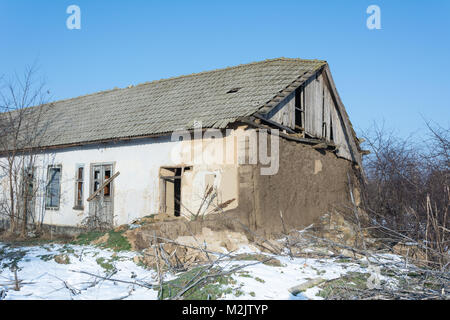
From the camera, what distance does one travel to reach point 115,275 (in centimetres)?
651

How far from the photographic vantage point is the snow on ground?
209 inches

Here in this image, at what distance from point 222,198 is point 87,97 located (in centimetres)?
1035

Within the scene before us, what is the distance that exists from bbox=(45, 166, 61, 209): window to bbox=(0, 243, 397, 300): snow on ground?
6.02m

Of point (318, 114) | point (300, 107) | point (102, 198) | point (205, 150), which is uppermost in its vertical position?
point (300, 107)

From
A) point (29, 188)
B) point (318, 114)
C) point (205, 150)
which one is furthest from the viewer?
point (29, 188)

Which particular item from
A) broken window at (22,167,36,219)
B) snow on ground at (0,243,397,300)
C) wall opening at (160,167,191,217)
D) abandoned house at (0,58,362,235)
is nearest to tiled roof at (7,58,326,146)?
abandoned house at (0,58,362,235)

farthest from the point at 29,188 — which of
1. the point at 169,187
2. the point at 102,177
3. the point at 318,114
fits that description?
the point at 318,114

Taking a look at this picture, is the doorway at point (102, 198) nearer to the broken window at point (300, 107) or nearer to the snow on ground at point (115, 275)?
the snow on ground at point (115, 275)

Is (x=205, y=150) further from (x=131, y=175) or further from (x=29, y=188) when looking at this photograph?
(x=29, y=188)

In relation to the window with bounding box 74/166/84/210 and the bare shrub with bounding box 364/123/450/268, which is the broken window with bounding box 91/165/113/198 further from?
the bare shrub with bounding box 364/123/450/268

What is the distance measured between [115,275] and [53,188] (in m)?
8.76
